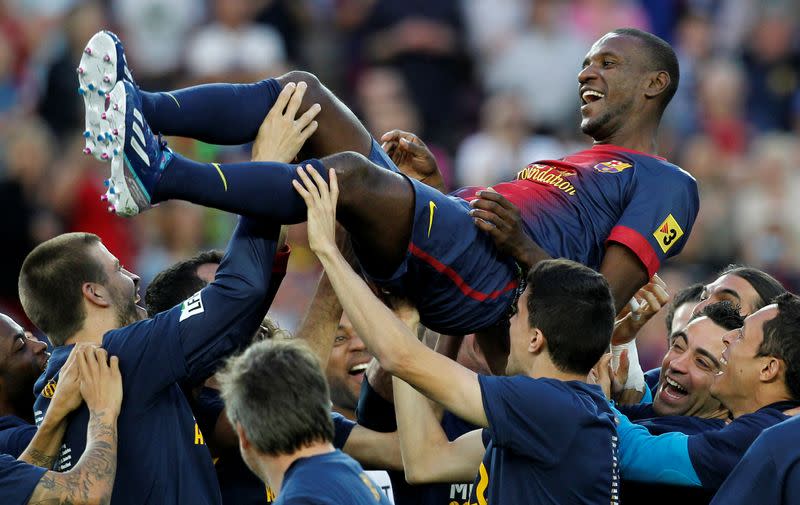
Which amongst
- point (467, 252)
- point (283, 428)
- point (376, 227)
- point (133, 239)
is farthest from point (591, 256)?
point (133, 239)

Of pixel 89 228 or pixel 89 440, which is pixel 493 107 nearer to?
pixel 89 228

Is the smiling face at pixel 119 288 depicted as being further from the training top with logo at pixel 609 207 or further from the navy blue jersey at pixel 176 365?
the training top with logo at pixel 609 207

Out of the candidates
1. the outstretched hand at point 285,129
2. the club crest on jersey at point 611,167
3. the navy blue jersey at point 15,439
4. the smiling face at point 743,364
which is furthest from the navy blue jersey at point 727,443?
the navy blue jersey at point 15,439

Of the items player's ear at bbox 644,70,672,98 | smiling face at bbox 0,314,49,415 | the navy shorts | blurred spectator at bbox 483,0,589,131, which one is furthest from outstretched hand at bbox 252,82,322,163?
blurred spectator at bbox 483,0,589,131

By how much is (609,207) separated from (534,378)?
44.0 inches

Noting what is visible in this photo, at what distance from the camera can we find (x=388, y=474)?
6016 mm

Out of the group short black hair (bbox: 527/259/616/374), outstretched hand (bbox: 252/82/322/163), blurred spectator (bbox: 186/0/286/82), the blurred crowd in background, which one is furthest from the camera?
blurred spectator (bbox: 186/0/286/82)

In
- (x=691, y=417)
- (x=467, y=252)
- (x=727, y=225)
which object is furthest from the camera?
(x=727, y=225)

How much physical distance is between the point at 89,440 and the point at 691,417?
238 cm

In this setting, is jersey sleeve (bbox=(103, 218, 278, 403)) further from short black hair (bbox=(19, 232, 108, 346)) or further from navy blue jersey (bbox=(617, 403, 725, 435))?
navy blue jersey (bbox=(617, 403, 725, 435))

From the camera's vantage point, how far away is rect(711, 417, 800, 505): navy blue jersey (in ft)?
14.4

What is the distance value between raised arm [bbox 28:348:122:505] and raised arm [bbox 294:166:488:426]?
916 millimetres

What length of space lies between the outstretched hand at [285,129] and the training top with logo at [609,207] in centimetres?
86

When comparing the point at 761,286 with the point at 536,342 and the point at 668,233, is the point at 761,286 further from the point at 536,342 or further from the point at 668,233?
the point at 536,342
